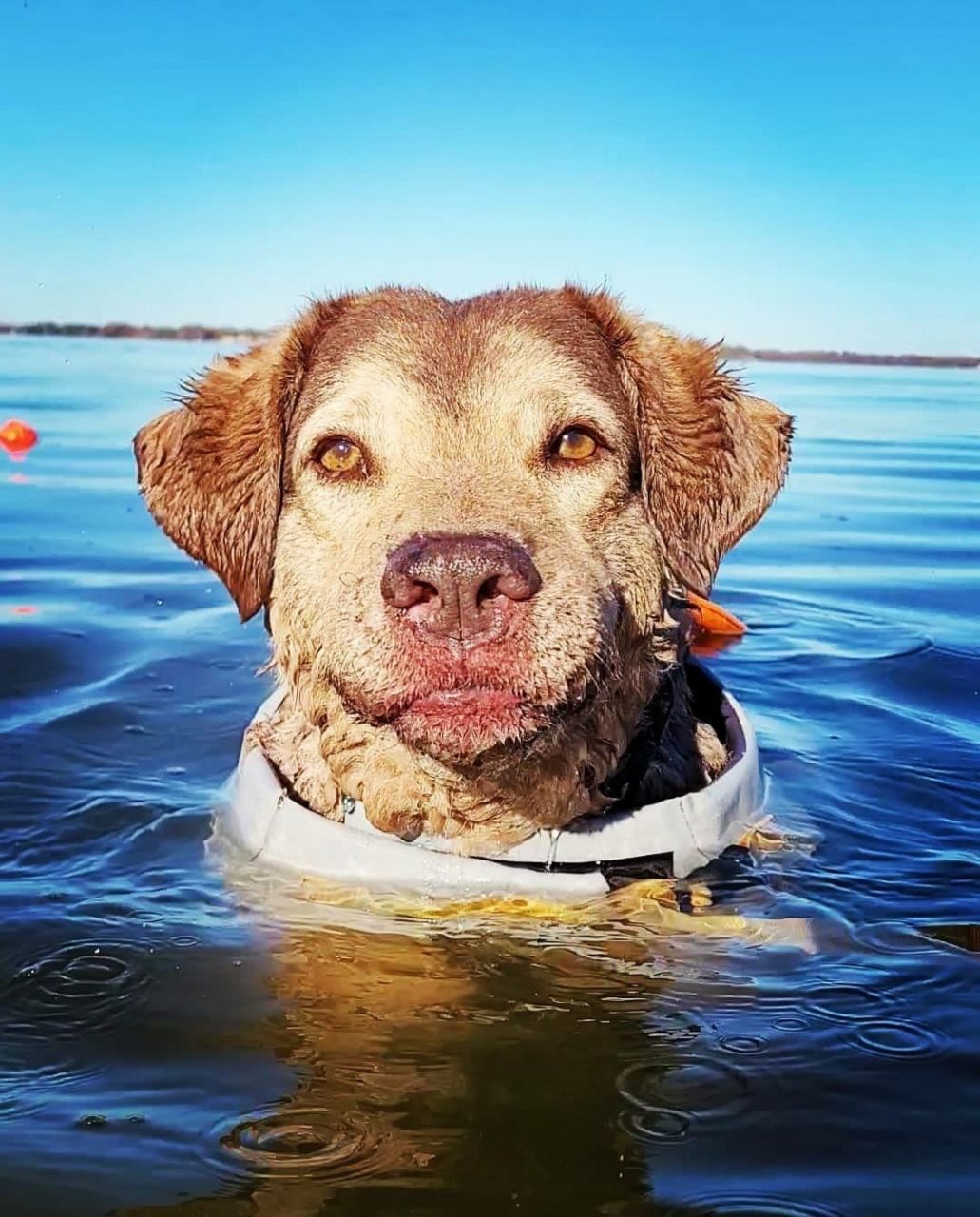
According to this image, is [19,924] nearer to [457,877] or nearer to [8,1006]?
[8,1006]

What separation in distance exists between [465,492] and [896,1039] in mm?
2236

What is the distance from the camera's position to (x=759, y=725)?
9.19 m

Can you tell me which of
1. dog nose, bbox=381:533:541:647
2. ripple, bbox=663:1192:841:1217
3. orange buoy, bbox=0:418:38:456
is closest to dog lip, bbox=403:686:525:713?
dog nose, bbox=381:533:541:647

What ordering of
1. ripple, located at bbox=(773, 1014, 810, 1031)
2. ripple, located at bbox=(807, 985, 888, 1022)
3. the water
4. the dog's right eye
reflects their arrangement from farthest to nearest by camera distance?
1. the dog's right eye
2. ripple, located at bbox=(807, 985, 888, 1022)
3. ripple, located at bbox=(773, 1014, 810, 1031)
4. the water

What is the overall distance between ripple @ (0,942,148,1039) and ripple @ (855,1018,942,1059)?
233cm

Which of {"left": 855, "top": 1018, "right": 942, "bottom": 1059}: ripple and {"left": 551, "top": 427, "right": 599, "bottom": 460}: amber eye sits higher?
{"left": 551, "top": 427, "right": 599, "bottom": 460}: amber eye

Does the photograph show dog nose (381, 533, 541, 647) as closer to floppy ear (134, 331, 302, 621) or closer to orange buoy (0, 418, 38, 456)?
floppy ear (134, 331, 302, 621)

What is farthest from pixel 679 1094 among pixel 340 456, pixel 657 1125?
pixel 340 456

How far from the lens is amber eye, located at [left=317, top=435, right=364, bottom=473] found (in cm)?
546

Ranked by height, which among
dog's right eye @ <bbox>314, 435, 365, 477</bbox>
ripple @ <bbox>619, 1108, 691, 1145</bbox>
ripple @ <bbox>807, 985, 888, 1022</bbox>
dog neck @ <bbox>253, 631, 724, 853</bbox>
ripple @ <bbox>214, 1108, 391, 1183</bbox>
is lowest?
ripple @ <bbox>214, 1108, 391, 1183</bbox>

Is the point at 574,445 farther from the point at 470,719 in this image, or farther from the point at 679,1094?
the point at 679,1094

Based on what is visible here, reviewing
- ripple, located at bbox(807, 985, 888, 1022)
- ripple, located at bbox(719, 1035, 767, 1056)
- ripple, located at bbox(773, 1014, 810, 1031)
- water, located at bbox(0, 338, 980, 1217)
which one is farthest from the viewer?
ripple, located at bbox(807, 985, 888, 1022)

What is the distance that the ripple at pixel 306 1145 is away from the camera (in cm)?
361

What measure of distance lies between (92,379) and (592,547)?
32343 mm
